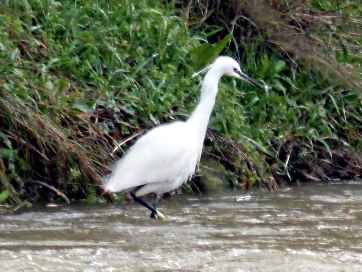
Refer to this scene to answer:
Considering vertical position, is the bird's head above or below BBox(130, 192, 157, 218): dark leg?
above

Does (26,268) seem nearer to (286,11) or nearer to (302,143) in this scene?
(302,143)

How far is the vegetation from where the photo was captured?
25.5ft

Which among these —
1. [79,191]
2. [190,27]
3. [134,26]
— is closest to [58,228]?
[79,191]

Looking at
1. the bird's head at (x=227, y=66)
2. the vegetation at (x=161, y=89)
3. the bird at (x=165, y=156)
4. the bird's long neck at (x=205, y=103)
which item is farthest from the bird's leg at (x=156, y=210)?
the bird's head at (x=227, y=66)

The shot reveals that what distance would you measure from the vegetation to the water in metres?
0.46

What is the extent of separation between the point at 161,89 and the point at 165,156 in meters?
1.56

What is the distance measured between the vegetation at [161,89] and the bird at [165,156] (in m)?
0.40

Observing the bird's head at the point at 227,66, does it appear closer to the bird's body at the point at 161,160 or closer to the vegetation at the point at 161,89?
the bird's body at the point at 161,160

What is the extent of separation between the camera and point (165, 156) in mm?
7598

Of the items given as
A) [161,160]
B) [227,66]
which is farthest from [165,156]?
[227,66]

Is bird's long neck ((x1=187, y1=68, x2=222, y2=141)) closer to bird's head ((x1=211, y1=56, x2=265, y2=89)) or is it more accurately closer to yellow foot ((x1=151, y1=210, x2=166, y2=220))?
bird's head ((x1=211, y1=56, x2=265, y2=89))

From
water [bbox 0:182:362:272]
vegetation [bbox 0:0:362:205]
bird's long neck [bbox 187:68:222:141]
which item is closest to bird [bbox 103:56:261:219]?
bird's long neck [bbox 187:68:222:141]

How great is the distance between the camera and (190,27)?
34.8ft

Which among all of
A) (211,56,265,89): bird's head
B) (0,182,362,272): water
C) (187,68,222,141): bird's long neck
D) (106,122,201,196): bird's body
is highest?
(211,56,265,89): bird's head
